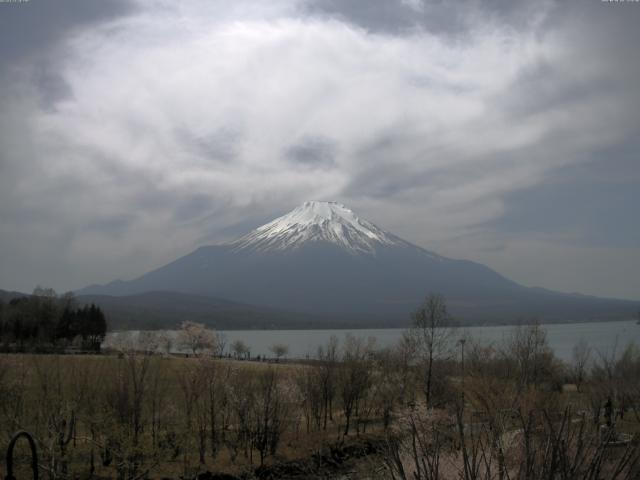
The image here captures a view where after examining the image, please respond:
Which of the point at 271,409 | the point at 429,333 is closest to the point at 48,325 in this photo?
the point at 429,333

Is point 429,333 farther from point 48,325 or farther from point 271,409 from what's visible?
point 48,325

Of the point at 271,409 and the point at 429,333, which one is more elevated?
the point at 429,333

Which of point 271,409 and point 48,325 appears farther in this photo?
point 48,325

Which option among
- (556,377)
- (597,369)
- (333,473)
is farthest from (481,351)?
(333,473)

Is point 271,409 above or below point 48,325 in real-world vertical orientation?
below

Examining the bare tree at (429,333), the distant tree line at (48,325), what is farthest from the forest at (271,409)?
the distant tree line at (48,325)

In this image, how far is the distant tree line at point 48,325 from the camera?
274ft

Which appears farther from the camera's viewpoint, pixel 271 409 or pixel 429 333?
pixel 429 333

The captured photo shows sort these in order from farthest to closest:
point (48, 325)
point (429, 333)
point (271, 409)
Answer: point (48, 325) < point (429, 333) < point (271, 409)

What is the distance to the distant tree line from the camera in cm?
8350

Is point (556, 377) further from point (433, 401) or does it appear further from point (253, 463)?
point (253, 463)

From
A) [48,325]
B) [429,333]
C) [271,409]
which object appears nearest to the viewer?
[271,409]

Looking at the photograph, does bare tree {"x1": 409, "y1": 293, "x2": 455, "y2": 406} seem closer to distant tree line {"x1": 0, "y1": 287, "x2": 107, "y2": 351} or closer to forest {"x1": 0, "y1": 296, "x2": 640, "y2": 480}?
forest {"x1": 0, "y1": 296, "x2": 640, "y2": 480}

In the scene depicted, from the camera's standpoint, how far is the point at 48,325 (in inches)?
3489
